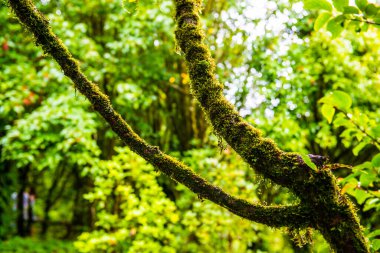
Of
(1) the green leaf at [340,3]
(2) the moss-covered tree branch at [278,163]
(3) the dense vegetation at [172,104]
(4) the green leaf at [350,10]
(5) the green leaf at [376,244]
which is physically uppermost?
(3) the dense vegetation at [172,104]

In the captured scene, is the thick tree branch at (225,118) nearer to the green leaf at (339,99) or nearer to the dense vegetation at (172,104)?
the green leaf at (339,99)

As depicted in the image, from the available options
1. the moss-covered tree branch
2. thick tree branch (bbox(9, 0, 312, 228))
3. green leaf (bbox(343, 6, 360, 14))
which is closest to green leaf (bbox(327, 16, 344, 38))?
green leaf (bbox(343, 6, 360, 14))

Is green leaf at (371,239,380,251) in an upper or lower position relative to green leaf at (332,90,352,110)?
lower

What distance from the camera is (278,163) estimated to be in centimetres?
130

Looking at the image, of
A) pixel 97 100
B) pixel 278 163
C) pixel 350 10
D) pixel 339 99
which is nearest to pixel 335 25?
pixel 350 10

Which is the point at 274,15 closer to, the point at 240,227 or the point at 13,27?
the point at 240,227

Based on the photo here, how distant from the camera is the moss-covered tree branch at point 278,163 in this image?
1.22 metres

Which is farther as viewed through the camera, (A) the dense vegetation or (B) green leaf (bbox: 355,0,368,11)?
(A) the dense vegetation

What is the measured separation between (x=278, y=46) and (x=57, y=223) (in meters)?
9.46

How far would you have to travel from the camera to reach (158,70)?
6746 mm

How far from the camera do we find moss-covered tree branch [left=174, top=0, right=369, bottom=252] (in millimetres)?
1217

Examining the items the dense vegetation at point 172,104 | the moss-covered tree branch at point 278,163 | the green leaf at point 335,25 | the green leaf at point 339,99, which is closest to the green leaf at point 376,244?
the moss-covered tree branch at point 278,163

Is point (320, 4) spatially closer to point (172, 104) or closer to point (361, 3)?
point (361, 3)

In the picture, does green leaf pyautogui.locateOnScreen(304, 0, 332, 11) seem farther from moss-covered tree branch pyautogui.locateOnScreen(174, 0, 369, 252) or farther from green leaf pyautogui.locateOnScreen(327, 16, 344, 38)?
moss-covered tree branch pyautogui.locateOnScreen(174, 0, 369, 252)
